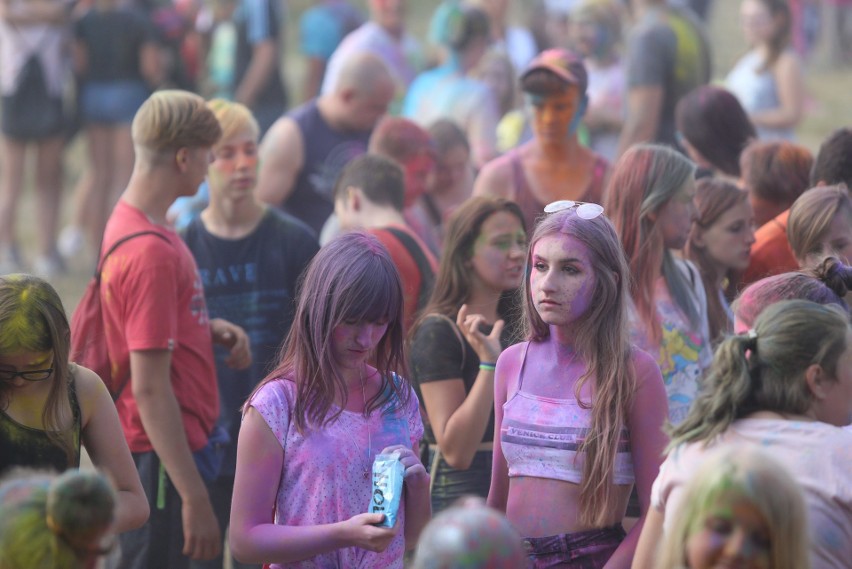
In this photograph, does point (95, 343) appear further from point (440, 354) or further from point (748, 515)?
point (748, 515)

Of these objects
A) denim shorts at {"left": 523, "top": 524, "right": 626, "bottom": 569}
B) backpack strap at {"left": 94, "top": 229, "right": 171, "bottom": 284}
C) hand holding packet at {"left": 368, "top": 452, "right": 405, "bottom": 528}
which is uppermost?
backpack strap at {"left": 94, "top": 229, "right": 171, "bottom": 284}

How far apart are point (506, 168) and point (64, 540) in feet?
11.7

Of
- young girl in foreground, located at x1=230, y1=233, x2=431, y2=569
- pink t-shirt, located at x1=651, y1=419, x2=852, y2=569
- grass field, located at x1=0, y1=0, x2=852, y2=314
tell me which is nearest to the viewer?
pink t-shirt, located at x1=651, y1=419, x2=852, y2=569

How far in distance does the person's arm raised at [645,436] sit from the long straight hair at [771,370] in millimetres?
384

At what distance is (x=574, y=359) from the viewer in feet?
10.8

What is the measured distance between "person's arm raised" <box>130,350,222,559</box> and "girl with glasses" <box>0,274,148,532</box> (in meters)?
0.81

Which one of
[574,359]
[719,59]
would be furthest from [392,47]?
[719,59]

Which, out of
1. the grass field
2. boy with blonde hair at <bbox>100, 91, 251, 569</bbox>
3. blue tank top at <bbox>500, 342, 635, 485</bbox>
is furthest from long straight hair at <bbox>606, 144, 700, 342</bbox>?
the grass field

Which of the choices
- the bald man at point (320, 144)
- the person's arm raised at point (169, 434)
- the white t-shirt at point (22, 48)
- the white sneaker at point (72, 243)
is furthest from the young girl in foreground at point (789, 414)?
the white sneaker at point (72, 243)

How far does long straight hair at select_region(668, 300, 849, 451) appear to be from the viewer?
273 cm

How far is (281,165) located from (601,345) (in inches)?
140

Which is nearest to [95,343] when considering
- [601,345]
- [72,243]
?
[601,345]

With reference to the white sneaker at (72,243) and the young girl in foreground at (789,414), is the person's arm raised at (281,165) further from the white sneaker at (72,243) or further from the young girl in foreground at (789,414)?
the white sneaker at (72,243)

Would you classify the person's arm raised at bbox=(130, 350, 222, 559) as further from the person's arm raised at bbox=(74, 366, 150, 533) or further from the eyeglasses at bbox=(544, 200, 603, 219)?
the eyeglasses at bbox=(544, 200, 603, 219)
